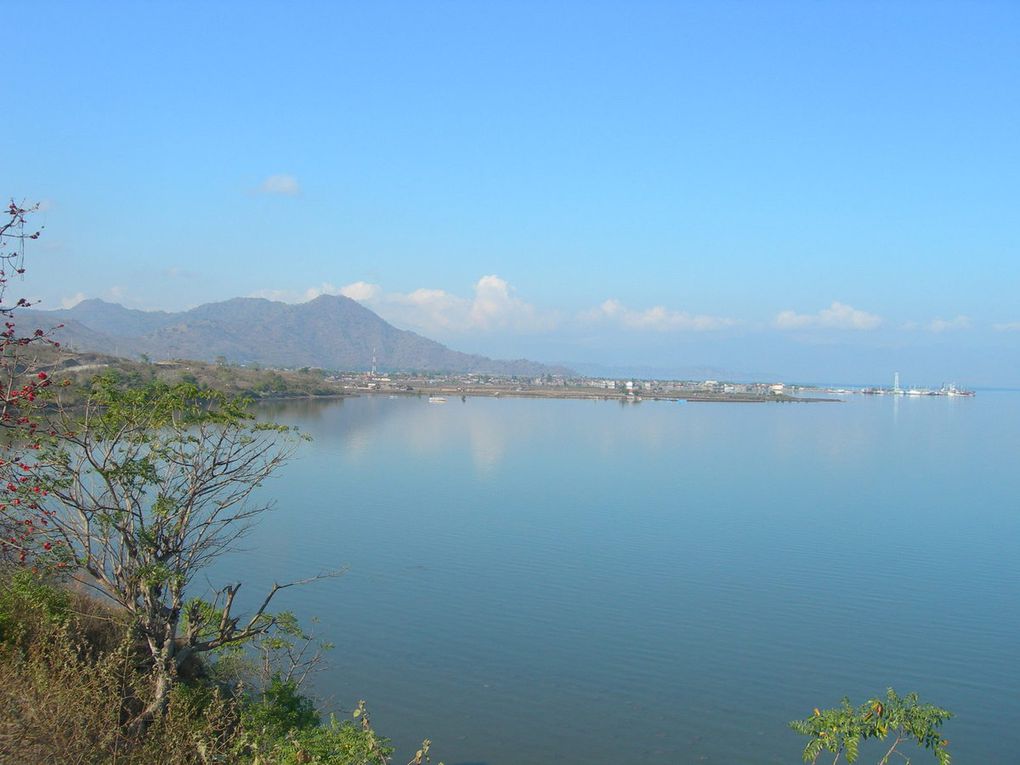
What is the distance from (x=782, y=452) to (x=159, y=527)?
29.3 m

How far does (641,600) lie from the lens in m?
11.5

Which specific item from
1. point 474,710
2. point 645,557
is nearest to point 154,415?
point 474,710

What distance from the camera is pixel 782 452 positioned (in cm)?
3164

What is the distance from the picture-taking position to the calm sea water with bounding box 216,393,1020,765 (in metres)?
8.04

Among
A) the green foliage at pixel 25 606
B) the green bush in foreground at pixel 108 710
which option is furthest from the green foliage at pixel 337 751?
the green foliage at pixel 25 606

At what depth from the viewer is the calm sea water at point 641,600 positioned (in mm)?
8039

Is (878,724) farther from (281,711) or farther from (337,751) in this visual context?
(281,711)

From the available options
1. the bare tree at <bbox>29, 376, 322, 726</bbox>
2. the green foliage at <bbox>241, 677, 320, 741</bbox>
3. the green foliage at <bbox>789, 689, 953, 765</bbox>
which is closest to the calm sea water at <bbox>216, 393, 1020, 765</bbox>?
the green foliage at <bbox>241, 677, 320, 741</bbox>

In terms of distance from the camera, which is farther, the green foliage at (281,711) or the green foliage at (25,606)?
the green foliage at (281,711)

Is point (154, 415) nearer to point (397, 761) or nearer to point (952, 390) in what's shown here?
point (397, 761)

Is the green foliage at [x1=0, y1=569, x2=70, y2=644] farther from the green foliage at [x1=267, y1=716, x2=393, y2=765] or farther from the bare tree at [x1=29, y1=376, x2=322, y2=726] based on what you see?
the green foliage at [x1=267, y1=716, x2=393, y2=765]

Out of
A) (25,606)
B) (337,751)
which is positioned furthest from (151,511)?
(337,751)

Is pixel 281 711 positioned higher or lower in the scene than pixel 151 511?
lower

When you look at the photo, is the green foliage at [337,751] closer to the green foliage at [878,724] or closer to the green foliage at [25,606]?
the green foliage at [25,606]
